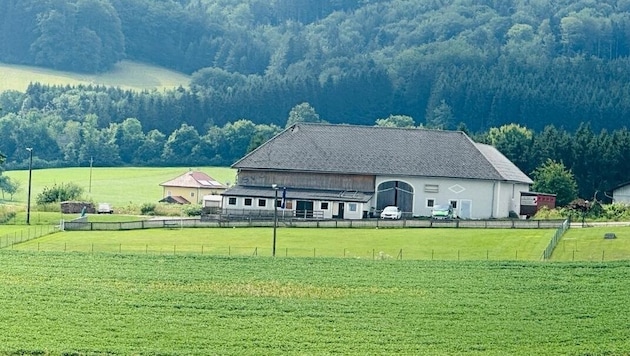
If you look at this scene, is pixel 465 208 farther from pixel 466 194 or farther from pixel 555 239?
pixel 555 239

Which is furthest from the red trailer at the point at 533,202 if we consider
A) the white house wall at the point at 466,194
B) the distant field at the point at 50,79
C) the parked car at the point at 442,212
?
the distant field at the point at 50,79

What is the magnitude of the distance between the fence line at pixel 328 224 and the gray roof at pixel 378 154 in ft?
36.1

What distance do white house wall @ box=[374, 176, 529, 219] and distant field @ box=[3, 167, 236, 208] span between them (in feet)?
79.9

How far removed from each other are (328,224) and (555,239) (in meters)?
12.0

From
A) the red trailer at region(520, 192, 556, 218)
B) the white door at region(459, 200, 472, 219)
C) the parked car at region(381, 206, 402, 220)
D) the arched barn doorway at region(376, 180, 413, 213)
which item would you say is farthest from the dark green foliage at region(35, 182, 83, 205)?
the red trailer at region(520, 192, 556, 218)

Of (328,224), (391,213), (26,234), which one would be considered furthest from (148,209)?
(328,224)

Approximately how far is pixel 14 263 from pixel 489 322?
1930 centimetres

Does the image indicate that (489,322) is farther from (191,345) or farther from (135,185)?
(135,185)

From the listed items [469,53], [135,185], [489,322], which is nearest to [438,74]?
[469,53]

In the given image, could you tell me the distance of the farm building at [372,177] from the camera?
252 feet

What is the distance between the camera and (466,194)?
78.3m

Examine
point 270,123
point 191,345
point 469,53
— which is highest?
point 469,53

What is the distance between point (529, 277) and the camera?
50.5m

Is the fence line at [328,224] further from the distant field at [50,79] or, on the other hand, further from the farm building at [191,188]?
the distant field at [50,79]
